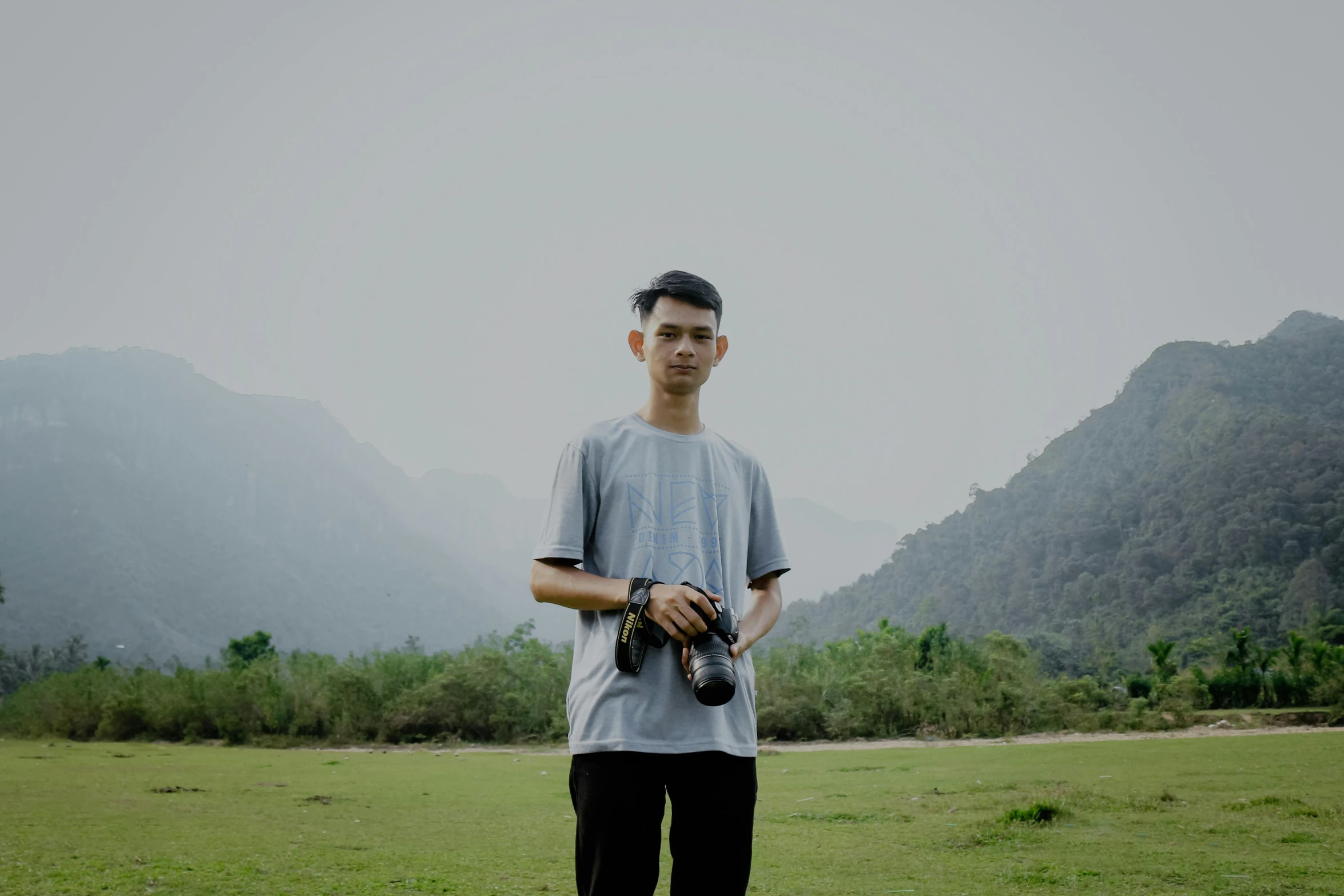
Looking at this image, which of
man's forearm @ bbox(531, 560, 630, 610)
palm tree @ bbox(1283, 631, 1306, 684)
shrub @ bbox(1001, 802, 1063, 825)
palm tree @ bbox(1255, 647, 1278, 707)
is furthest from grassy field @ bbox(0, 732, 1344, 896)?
palm tree @ bbox(1283, 631, 1306, 684)

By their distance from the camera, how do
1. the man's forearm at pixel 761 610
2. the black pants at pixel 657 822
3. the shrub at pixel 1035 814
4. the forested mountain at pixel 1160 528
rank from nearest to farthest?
the black pants at pixel 657 822 < the man's forearm at pixel 761 610 < the shrub at pixel 1035 814 < the forested mountain at pixel 1160 528

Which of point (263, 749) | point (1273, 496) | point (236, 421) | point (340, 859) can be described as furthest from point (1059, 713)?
point (236, 421)

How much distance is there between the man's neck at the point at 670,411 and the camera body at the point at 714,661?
15.9 inches

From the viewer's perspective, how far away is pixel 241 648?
34656 millimetres

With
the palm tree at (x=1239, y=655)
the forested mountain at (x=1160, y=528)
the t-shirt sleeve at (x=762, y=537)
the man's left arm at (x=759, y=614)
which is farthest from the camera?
the forested mountain at (x=1160, y=528)

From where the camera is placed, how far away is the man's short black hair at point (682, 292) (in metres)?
1.99

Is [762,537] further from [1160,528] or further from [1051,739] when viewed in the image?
[1160,528]

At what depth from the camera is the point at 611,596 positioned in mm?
1718

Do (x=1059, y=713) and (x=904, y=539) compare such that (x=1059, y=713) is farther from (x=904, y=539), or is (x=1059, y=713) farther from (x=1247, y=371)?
(x=1247, y=371)

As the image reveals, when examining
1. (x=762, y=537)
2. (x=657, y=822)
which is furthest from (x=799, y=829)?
(x=657, y=822)

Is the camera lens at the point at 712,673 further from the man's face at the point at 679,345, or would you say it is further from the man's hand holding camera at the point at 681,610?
the man's face at the point at 679,345

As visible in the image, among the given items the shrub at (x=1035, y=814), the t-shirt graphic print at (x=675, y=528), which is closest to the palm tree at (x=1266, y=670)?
the shrub at (x=1035, y=814)

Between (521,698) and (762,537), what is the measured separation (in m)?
17.0

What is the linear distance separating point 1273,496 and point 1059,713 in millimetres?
40750
